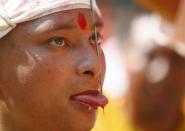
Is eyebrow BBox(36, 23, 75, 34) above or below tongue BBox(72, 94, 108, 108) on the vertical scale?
above

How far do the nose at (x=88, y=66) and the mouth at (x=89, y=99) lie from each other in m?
0.07

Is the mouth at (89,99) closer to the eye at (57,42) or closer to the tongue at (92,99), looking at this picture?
the tongue at (92,99)

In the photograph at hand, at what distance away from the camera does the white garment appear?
2.65 m

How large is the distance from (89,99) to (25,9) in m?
0.40

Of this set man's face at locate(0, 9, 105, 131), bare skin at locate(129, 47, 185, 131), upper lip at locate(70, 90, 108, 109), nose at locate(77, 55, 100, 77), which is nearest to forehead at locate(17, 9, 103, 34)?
man's face at locate(0, 9, 105, 131)

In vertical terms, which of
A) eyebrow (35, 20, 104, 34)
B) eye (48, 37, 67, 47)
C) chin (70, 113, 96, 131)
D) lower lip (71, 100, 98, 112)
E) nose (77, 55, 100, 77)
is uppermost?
eyebrow (35, 20, 104, 34)

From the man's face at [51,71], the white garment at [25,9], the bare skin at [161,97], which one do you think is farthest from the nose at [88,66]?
the bare skin at [161,97]

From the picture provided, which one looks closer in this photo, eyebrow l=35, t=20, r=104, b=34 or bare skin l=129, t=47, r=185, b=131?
eyebrow l=35, t=20, r=104, b=34

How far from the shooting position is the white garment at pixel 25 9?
265 centimetres

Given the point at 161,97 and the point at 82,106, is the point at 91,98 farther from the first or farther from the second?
the point at 161,97

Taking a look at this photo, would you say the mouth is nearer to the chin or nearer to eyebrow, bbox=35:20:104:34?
the chin

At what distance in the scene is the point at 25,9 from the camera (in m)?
2.65

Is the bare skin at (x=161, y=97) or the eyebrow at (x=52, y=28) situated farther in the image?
the bare skin at (x=161, y=97)

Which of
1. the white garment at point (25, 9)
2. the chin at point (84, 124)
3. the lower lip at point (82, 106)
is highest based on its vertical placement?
the white garment at point (25, 9)
